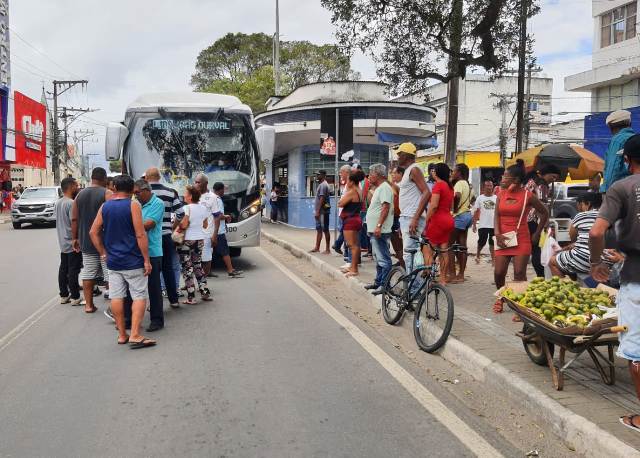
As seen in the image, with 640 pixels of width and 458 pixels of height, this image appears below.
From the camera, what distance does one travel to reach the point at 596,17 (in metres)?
28.2

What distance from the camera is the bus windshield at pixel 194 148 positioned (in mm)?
10906

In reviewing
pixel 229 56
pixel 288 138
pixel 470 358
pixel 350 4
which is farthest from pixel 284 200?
pixel 229 56

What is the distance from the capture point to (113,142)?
411 inches

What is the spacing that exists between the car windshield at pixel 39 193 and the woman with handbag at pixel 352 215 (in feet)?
60.7

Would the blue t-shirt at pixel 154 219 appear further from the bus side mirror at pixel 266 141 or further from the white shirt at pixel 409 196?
the bus side mirror at pixel 266 141

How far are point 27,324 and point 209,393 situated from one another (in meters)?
3.63

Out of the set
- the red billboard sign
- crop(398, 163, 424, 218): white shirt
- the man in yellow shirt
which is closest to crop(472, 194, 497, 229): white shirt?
the man in yellow shirt

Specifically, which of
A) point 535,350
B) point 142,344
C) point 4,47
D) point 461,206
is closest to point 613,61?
point 461,206

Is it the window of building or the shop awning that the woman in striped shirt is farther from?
the window of building

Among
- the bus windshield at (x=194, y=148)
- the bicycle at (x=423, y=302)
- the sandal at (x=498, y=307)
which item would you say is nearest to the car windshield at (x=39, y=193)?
the bus windshield at (x=194, y=148)

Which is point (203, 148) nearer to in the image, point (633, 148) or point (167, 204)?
point (167, 204)

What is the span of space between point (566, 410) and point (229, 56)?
48.0m

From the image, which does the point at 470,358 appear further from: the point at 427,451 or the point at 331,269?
the point at 331,269

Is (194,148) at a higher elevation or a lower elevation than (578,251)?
higher
